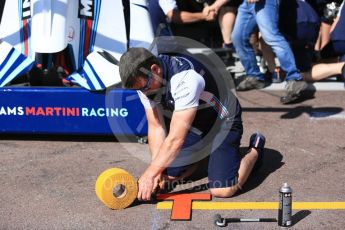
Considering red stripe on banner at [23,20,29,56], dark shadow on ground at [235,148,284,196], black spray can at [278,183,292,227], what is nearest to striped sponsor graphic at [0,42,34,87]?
red stripe on banner at [23,20,29,56]

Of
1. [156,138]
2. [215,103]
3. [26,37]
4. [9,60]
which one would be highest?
[26,37]

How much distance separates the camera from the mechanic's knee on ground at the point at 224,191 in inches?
140

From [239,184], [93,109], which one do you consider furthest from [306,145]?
[93,109]

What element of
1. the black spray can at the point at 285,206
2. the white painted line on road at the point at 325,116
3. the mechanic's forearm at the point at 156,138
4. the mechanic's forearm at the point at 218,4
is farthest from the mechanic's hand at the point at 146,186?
the mechanic's forearm at the point at 218,4

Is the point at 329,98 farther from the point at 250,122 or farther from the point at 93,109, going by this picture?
the point at 93,109

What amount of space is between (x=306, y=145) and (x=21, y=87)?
7.32 feet

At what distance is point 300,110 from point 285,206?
2401 millimetres

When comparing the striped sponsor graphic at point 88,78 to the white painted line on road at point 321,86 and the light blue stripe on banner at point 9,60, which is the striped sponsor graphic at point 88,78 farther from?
the white painted line on road at point 321,86

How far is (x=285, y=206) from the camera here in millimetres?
3070

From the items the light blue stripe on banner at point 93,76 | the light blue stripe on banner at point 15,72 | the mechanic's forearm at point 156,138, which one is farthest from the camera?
the light blue stripe on banner at point 15,72

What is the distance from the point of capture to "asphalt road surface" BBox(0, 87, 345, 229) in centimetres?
327

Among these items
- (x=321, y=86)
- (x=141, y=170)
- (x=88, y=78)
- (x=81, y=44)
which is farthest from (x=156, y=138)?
(x=321, y=86)

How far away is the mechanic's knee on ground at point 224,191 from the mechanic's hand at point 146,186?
40 centimetres

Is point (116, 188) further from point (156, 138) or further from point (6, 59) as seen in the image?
point (6, 59)
